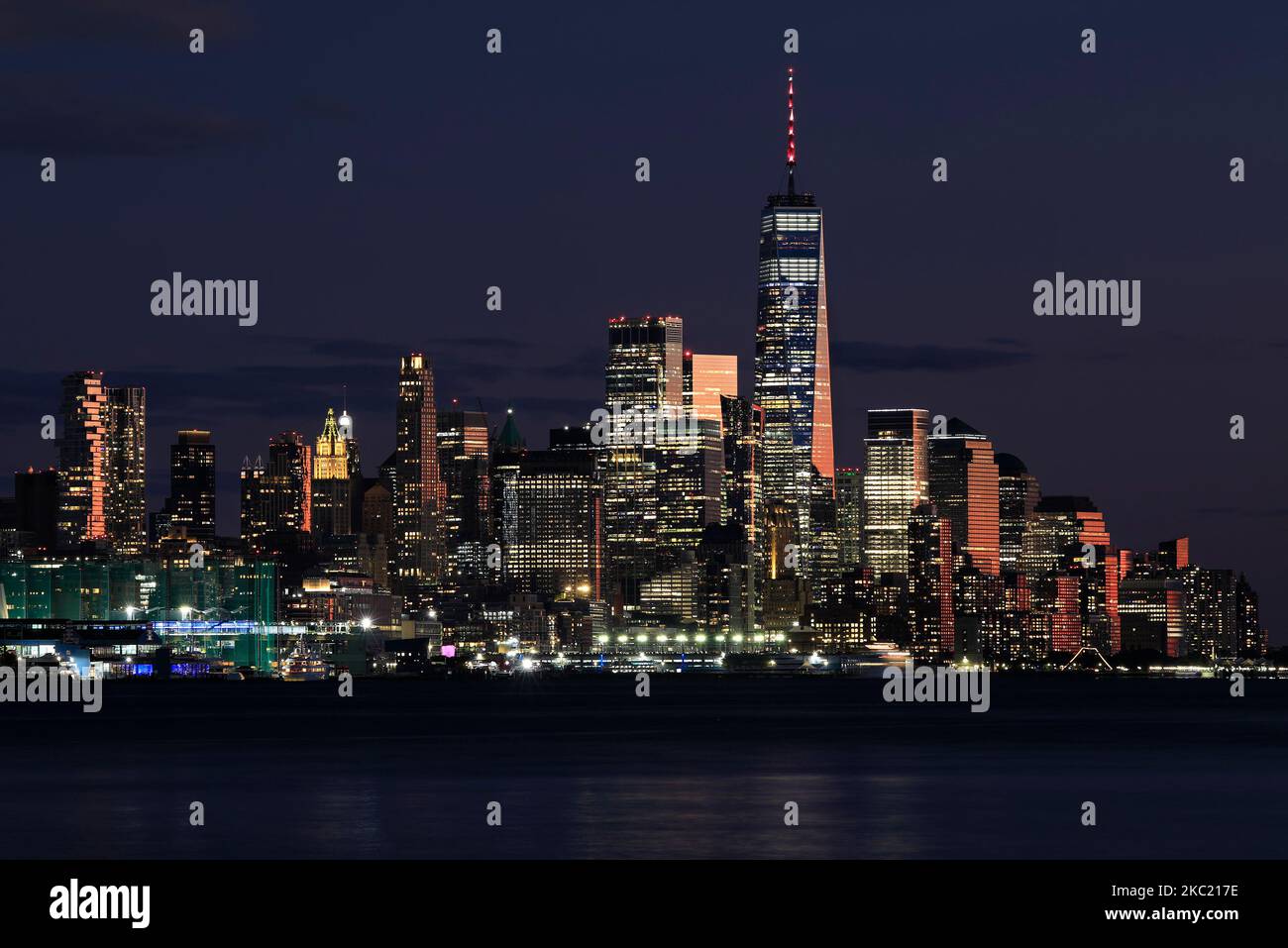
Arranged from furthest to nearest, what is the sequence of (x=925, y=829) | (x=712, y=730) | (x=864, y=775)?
(x=712, y=730) < (x=864, y=775) < (x=925, y=829)

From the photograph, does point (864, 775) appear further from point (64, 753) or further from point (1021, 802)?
point (64, 753)

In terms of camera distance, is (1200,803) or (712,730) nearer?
(1200,803)

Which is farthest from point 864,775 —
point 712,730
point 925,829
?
point 712,730

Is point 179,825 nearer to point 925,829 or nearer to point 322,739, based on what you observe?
point 925,829
